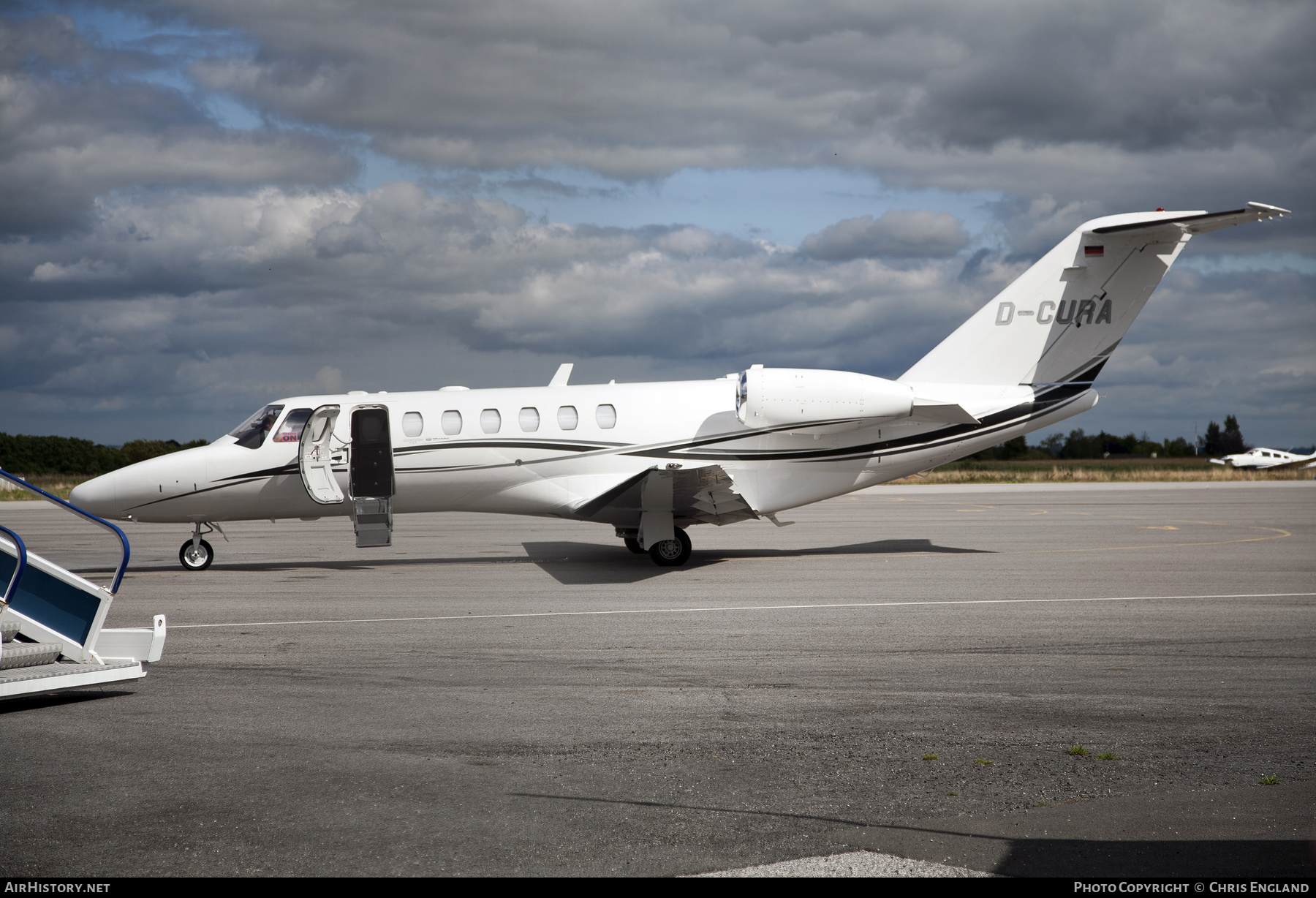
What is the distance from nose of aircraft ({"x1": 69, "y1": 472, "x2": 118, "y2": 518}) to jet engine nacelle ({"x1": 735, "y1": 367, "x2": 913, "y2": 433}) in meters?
10.2

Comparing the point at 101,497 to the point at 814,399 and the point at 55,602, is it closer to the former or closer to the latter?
the point at 55,602

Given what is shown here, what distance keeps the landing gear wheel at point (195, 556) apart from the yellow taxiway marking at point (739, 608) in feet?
18.5

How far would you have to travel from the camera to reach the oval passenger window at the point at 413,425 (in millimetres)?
15328

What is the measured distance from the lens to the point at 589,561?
16.1 m

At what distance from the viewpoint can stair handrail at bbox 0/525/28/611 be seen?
6434 millimetres

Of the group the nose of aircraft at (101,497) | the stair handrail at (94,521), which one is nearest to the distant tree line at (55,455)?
the nose of aircraft at (101,497)

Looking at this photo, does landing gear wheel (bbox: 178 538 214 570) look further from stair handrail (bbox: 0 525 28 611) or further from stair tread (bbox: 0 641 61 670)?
stair handrail (bbox: 0 525 28 611)

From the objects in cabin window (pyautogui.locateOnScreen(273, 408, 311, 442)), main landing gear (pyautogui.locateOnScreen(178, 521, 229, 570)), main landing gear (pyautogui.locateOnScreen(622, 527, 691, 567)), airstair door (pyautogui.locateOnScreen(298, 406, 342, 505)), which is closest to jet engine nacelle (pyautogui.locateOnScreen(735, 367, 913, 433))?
main landing gear (pyautogui.locateOnScreen(622, 527, 691, 567))

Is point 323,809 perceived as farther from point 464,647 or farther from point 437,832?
point 464,647

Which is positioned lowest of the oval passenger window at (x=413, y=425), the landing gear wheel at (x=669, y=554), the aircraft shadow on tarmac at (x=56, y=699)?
the aircraft shadow on tarmac at (x=56, y=699)

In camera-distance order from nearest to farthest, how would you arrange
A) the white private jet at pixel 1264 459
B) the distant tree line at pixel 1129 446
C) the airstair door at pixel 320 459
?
the airstair door at pixel 320 459, the white private jet at pixel 1264 459, the distant tree line at pixel 1129 446

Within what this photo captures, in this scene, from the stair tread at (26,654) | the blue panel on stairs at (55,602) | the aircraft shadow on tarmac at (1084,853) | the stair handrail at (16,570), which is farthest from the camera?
the blue panel on stairs at (55,602)

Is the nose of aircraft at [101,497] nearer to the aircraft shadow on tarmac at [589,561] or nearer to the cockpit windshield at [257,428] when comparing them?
the aircraft shadow on tarmac at [589,561]
